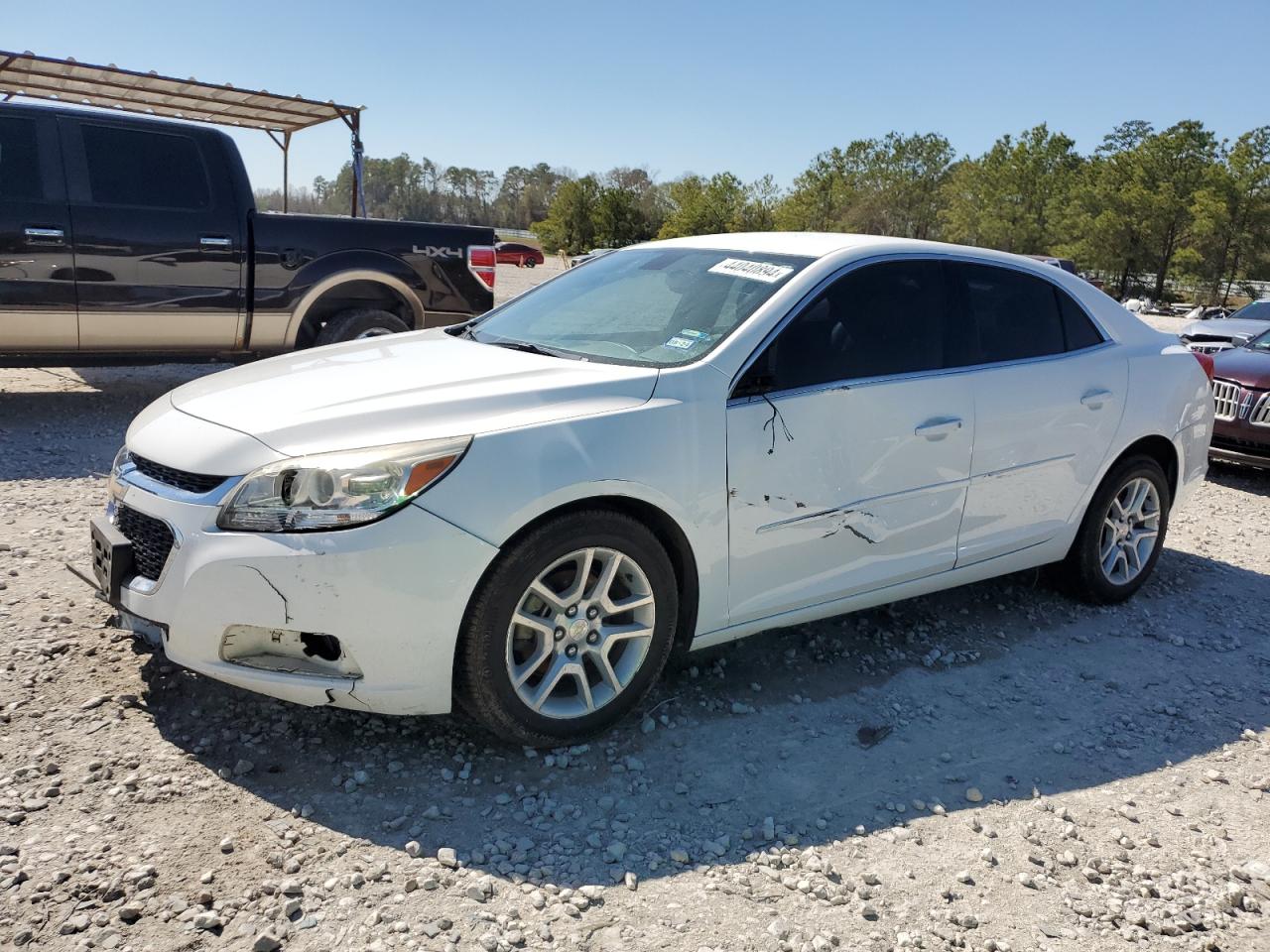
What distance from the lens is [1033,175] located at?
210 feet

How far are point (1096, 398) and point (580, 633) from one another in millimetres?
2820

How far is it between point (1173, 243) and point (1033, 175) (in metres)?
10.7

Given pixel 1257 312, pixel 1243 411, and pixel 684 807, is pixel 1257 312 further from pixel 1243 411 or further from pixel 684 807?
pixel 684 807

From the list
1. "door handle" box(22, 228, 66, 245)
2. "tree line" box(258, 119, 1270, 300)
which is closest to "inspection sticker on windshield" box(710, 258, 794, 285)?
"door handle" box(22, 228, 66, 245)

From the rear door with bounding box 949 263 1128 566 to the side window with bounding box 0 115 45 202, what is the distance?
249 inches

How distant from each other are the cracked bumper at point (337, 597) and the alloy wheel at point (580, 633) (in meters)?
0.26

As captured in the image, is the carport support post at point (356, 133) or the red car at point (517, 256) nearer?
the carport support post at point (356, 133)

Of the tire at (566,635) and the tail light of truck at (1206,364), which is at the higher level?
the tail light of truck at (1206,364)

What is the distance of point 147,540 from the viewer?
120 inches

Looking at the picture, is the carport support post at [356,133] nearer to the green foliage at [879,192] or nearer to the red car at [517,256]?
the red car at [517,256]

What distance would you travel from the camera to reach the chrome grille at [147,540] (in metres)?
2.98

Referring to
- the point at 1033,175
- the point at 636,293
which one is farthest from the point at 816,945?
the point at 1033,175

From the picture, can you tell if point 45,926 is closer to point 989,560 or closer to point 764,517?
point 764,517

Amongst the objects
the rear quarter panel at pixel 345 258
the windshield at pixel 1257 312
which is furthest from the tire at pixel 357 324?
the windshield at pixel 1257 312
